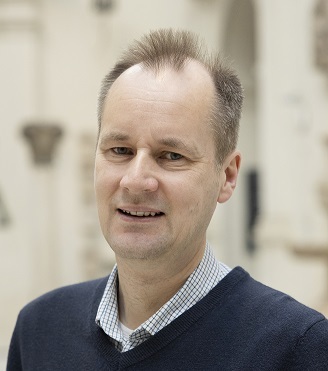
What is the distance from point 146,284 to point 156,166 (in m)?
0.27

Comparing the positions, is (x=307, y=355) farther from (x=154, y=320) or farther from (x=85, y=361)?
(x=85, y=361)

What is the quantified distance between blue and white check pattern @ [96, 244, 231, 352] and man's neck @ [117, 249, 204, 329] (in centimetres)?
2

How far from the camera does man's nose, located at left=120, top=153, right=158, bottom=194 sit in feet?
6.01

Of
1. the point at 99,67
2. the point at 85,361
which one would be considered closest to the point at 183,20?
the point at 99,67

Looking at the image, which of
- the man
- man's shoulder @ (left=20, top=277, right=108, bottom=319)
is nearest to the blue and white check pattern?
the man

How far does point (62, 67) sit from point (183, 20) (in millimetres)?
1732

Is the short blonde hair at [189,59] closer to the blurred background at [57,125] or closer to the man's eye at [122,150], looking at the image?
the man's eye at [122,150]

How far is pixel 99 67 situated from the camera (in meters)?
12.3

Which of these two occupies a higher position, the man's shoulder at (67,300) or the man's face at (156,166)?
the man's face at (156,166)

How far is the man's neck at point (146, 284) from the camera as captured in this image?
6.31ft

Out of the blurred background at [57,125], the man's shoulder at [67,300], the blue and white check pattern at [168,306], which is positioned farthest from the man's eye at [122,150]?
the blurred background at [57,125]

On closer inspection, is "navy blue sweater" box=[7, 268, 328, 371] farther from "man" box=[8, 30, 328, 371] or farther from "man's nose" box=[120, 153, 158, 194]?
"man's nose" box=[120, 153, 158, 194]

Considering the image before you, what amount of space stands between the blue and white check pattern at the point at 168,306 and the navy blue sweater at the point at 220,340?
0.02 m

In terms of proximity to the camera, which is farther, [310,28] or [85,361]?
[310,28]
